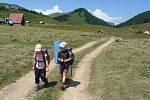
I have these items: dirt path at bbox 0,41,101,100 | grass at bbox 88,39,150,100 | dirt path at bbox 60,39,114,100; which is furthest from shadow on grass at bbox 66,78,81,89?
dirt path at bbox 0,41,101,100

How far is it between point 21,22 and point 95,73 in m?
147

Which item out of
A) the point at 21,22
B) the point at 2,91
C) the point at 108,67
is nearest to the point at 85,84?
the point at 2,91

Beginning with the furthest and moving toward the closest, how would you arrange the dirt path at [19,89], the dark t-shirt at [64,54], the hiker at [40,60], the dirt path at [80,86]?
the dark t-shirt at [64,54], the hiker at [40,60], the dirt path at [80,86], the dirt path at [19,89]

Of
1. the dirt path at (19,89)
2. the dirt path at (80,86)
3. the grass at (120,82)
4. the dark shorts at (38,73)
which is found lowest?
the dirt path at (19,89)

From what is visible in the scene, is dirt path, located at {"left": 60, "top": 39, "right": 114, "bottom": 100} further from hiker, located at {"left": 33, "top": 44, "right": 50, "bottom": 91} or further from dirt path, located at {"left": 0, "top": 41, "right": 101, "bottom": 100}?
dirt path, located at {"left": 0, "top": 41, "right": 101, "bottom": 100}

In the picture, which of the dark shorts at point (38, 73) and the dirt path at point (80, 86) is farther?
the dark shorts at point (38, 73)

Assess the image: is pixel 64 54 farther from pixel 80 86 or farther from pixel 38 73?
pixel 80 86

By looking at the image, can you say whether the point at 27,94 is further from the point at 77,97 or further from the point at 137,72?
the point at 137,72

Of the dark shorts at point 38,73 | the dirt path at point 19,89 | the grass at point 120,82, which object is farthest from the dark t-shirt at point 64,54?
the dirt path at point 19,89

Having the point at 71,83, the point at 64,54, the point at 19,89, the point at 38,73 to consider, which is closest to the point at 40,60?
the point at 38,73

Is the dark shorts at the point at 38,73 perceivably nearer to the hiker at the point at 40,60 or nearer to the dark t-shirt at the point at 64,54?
the hiker at the point at 40,60

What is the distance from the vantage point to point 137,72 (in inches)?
1059

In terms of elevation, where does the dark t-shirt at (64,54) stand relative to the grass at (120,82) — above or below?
above

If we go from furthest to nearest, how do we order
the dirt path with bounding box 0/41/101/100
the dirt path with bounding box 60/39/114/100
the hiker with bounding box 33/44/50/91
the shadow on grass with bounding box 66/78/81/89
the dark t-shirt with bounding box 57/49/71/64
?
the shadow on grass with bounding box 66/78/81/89 → the dark t-shirt with bounding box 57/49/71/64 → the hiker with bounding box 33/44/50/91 → the dirt path with bounding box 60/39/114/100 → the dirt path with bounding box 0/41/101/100
